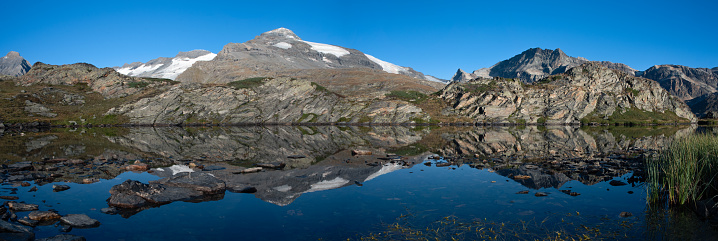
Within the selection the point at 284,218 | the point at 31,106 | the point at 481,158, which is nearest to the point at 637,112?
the point at 481,158

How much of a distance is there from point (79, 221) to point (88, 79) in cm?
20928

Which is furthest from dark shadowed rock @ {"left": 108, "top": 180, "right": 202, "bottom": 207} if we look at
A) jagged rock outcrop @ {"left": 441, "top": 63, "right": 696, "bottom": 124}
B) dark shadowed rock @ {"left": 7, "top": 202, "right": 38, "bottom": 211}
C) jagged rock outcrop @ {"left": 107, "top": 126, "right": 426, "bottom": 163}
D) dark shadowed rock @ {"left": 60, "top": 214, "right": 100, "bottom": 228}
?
jagged rock outcrop @ {"left": 441, "top": 63, "right": 696, "bottom": 124}

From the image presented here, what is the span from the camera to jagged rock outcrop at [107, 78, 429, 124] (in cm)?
14662

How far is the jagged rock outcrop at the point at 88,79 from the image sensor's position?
16959 cm

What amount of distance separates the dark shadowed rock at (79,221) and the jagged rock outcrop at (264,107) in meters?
138

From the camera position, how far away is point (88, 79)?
17838 cm

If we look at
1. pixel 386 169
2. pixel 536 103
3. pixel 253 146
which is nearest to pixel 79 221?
pixel 386 169

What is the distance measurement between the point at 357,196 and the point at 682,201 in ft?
52.0

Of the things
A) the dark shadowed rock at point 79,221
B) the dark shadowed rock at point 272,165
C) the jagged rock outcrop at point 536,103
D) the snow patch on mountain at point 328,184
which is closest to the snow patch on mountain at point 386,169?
the snow patch on mountain at point 328,184

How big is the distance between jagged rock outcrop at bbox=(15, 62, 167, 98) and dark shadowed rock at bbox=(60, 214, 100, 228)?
595ft

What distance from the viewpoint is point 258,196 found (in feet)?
64.2

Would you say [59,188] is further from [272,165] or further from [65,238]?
[272,165]

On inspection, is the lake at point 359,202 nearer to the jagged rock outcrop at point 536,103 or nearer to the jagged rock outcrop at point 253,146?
the jagged rock outcrop at point 253,146

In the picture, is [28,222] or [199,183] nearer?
[28,222]
